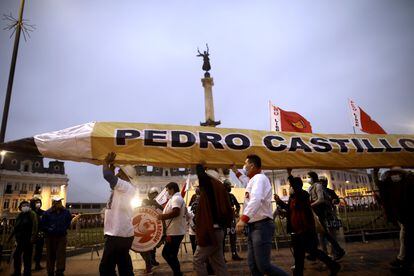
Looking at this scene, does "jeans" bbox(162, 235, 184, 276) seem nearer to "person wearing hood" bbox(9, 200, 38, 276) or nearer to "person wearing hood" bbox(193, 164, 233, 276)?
"person wearing hood" bbox(193, 164, 233, 276)

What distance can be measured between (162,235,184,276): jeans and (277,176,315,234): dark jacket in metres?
2.33

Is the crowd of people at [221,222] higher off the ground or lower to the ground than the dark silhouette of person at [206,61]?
lower

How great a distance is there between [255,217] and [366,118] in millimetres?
8463

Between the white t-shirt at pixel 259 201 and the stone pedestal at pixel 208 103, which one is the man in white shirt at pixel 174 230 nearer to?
the white t-shirt at pixel 259 201

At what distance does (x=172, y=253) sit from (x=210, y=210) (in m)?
1.86

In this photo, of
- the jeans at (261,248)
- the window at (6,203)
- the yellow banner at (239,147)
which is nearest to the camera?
the jeans at (261,248)

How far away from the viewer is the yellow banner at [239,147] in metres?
6.00

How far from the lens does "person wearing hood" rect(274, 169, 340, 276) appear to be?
207 inches

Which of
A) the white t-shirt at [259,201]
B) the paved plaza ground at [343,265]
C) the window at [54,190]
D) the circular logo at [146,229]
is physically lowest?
the paved plaza ground at [343,265]

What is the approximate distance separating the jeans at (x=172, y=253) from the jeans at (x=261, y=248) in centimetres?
191

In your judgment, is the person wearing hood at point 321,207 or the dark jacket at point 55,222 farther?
the dark jacket at point 55,222

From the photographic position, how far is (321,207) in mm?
7672

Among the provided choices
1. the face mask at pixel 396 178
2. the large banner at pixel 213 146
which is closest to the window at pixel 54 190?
the large banner at pixel 213 146

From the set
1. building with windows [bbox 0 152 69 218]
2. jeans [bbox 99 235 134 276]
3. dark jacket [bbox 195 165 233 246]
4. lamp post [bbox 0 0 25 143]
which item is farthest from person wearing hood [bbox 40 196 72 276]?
building with windows [bbox 0 152 69 218]
